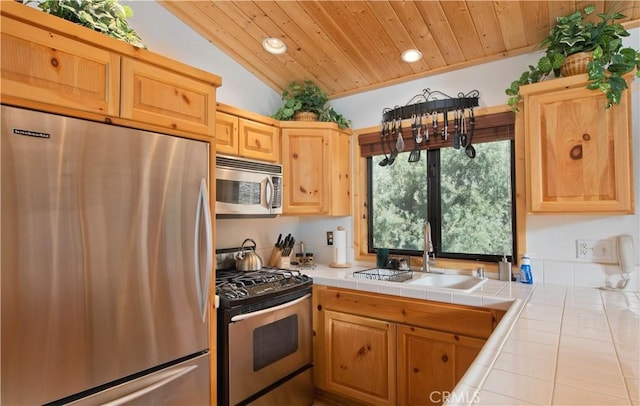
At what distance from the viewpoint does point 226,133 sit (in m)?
2.24

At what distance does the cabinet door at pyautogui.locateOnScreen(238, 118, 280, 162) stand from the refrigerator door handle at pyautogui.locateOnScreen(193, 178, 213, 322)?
0.73 m

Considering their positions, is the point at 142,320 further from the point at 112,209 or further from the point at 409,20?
the point at 409,20

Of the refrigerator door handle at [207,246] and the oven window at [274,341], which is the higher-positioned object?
the refrigerator door handle at [207,246]

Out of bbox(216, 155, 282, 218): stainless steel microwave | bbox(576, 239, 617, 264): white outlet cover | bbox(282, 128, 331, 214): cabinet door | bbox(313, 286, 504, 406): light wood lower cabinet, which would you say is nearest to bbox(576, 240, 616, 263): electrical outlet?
bbox(576, 239, 617, 264): white outlet cover

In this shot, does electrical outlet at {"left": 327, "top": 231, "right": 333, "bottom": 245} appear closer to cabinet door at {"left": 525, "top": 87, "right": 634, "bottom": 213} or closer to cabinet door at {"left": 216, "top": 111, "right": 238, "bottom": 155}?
cabinet door at {"left": 216, "top": 111, "right": 238, "bottom": 155}

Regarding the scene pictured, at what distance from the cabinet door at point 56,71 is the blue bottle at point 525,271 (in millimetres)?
2413

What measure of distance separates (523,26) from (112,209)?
2440 mm

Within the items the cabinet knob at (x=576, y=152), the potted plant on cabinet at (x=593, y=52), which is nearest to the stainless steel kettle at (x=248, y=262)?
the cabinet knob at (x=576, y=152)

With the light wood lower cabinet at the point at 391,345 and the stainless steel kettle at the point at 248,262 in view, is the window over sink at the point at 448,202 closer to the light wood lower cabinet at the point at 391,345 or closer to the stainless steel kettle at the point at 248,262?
the light wood lower cabinet at the point at 391,345

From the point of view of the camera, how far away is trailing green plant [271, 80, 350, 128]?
8.98 ft

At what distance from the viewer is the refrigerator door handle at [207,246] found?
1.66 meters

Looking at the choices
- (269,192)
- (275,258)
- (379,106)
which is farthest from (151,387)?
(379,106)

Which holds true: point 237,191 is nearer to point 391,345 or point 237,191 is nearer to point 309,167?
point 309,167

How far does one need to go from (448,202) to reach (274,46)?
177 centimetres
